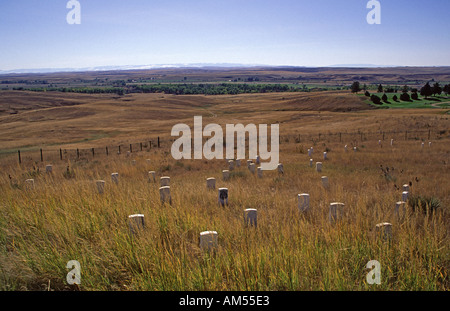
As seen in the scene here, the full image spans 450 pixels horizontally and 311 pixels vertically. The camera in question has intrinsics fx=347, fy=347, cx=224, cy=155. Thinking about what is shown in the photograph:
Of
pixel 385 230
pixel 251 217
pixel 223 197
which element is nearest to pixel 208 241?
pixel 251 217

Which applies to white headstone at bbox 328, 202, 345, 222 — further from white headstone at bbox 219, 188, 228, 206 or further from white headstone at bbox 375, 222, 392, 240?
white headstone at bbox 219, 188, 228, 206

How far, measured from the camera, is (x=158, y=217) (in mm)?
4969

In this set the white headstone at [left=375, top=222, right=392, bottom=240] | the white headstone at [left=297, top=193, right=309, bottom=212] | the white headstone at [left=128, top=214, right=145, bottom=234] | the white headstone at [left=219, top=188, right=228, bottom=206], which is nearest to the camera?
the white headstone at [left=375, top=222, right=392, bottom=240]

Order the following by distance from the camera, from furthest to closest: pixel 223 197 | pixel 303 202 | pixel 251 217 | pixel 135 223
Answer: pixel 223 197 < pixel 303 202 < pixel 251 217 < pixel 135 223

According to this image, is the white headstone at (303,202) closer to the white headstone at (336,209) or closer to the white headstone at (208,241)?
the white headstone at (336,209)

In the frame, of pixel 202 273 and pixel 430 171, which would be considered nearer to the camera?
pixel 202 273

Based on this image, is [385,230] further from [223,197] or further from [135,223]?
[135,223]

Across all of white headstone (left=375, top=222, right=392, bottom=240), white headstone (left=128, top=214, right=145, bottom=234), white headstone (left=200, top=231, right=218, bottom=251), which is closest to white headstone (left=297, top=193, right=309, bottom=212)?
white headstone (left=375, top=222, right=392, bottom=240)

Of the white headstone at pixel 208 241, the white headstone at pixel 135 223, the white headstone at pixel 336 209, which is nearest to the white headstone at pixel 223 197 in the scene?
the white headstone at pixel 336 209

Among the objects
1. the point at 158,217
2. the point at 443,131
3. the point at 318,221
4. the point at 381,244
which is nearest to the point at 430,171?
the point at 318,221

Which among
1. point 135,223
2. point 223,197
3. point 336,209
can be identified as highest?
point 135,223

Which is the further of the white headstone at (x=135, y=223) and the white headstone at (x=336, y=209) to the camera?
the white headstone at (x=336, y=209)
